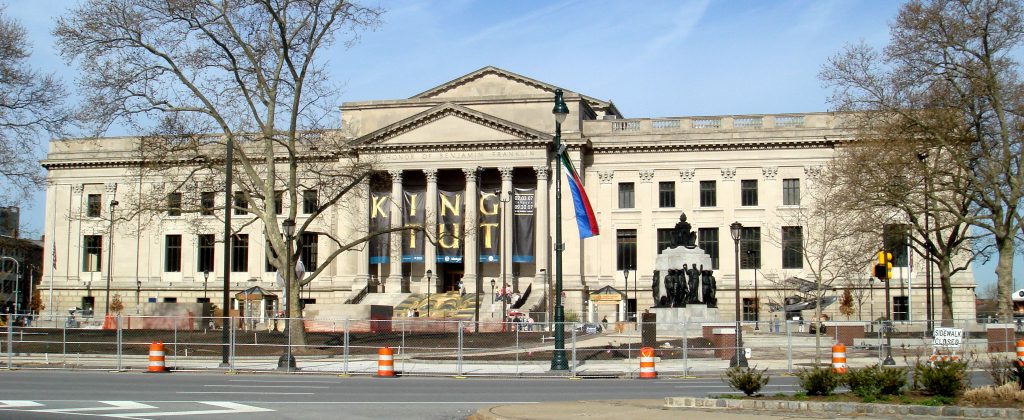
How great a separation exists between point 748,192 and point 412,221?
912 inches

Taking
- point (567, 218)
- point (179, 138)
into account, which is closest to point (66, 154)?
point (567, 218)

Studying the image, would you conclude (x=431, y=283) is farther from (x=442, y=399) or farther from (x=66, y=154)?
(x=442, y=399)

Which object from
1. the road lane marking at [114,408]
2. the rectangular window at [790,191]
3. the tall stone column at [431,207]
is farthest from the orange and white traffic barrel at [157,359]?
the rectangular window at [790,191]

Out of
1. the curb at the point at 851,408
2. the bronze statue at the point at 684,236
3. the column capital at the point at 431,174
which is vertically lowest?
the curb at the point at 851,408

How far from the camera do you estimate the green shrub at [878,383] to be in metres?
17.0

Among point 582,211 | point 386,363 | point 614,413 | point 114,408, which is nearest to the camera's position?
point 614,413

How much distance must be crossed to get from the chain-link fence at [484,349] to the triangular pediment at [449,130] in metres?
27.6

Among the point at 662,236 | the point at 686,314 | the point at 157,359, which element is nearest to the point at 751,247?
the point at 662,236

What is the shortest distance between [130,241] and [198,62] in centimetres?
4778

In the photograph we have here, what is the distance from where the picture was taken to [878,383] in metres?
17.0

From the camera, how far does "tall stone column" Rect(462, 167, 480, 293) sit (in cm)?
7400

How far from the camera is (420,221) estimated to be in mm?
76938

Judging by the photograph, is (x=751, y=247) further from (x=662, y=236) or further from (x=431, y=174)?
(x=431, y=174)

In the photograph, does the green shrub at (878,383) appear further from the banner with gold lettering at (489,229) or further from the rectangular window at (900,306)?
the rectangular window at (900,306)
